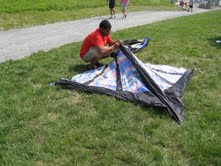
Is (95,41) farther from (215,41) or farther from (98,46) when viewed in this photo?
(215,41)

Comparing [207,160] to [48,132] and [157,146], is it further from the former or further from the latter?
[48,132]

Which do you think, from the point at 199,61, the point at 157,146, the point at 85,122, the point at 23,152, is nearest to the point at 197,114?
the point at 157,146

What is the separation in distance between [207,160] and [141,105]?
1614mm

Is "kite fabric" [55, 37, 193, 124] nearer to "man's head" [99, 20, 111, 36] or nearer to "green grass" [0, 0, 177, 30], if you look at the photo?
"man's head" [99, 20, 111, 36]

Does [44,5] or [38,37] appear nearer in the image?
[38,37]

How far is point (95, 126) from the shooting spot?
4.63 m

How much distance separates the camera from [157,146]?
4.14 metres

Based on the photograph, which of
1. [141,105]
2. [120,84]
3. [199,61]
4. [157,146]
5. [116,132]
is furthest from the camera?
[199,61]

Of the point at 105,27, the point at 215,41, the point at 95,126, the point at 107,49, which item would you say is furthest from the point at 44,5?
Result: the point at 95,126

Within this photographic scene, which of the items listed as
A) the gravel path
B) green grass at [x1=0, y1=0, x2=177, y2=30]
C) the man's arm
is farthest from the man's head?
green grass at [x1=0, y1=0, x2=177, y2=30]

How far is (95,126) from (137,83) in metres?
1.42

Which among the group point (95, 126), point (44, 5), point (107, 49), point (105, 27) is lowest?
point (95, 126)

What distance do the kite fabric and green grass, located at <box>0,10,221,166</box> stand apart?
0.14 m

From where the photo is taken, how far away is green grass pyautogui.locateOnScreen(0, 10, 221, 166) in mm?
3920
